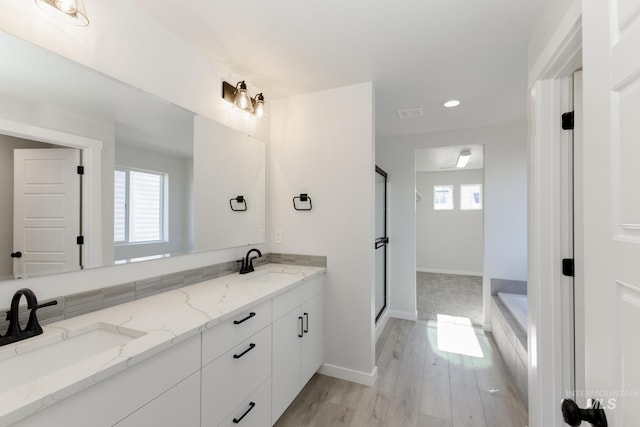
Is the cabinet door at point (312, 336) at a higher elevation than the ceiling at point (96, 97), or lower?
lower

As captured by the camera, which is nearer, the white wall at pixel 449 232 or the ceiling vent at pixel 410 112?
the ceiling vent at pixel 410 112

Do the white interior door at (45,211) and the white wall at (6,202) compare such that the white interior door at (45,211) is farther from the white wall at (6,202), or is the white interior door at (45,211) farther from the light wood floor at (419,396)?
the light wood floor at (419,396)

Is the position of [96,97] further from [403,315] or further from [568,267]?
[403,315]

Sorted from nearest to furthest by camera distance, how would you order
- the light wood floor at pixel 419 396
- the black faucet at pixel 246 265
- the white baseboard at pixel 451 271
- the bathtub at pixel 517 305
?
the light wood floor at pixel 419 396, the black faucet at pixel 246 265, the bathtub at pixel 517 305, the white baseboard at pixel 451 271

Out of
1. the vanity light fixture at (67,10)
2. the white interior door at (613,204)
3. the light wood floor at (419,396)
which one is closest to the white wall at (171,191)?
the vanity light fixture at (67,10)

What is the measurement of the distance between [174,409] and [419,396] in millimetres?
1741

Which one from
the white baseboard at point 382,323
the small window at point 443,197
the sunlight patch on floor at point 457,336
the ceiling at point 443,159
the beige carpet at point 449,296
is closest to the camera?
the sunlight patch on floor at point 457,336

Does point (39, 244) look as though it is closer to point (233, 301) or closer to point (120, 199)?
point (120, 199)

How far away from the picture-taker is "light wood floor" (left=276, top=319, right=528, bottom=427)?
5.76 feet

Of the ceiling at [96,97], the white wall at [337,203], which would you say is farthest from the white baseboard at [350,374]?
the ceiling at [96,97]

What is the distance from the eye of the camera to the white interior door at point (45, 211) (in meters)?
1.04

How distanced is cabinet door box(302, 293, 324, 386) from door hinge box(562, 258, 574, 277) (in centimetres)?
151

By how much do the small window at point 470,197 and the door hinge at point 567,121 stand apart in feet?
16.6

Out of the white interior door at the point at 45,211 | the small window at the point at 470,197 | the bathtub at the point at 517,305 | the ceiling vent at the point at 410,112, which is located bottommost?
the bathtub at the point at 517,305
